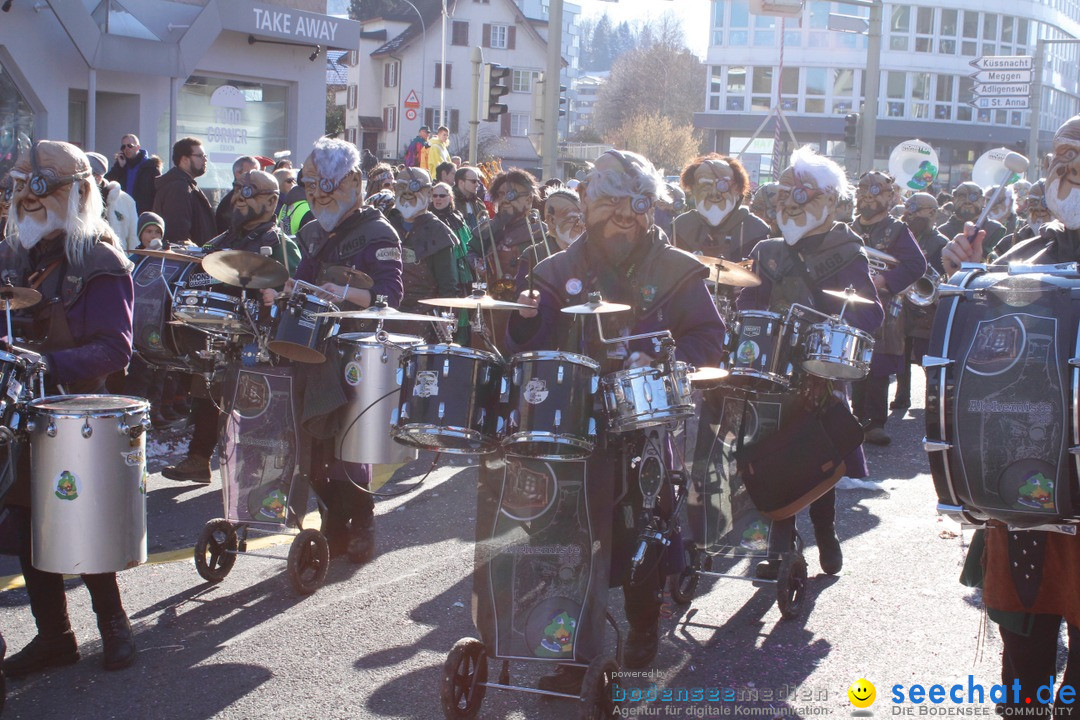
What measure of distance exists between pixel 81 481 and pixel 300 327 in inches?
53.5

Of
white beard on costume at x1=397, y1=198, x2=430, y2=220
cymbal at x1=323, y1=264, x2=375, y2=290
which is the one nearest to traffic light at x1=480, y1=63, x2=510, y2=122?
white beard on costume at x1=397, y1=198, x2=430, y2=220

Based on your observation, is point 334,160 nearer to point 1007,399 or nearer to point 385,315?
point 385,315

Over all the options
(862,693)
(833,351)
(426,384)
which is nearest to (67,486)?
(426,384)

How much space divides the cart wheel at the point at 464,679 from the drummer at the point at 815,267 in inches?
79.9

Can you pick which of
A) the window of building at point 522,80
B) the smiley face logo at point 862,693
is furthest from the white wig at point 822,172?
the window of building at point 522,80

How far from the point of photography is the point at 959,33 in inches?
2345

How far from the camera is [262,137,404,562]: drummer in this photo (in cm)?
577

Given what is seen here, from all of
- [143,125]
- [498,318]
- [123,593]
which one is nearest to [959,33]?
[143,125]

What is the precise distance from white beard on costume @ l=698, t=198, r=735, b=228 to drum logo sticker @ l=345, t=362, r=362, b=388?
3393 mm

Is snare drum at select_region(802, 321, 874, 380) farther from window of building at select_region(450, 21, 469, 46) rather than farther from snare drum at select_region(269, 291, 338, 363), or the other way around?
window of building at select_region(450, 21, 469, 46)

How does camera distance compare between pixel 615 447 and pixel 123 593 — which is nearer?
pixel 615 447

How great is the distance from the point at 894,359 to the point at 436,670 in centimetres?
612

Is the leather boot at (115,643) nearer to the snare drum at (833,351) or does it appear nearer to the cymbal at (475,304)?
the cymbal at (475,304)

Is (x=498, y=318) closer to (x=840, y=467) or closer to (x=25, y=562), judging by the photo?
(x=840, y=467)
